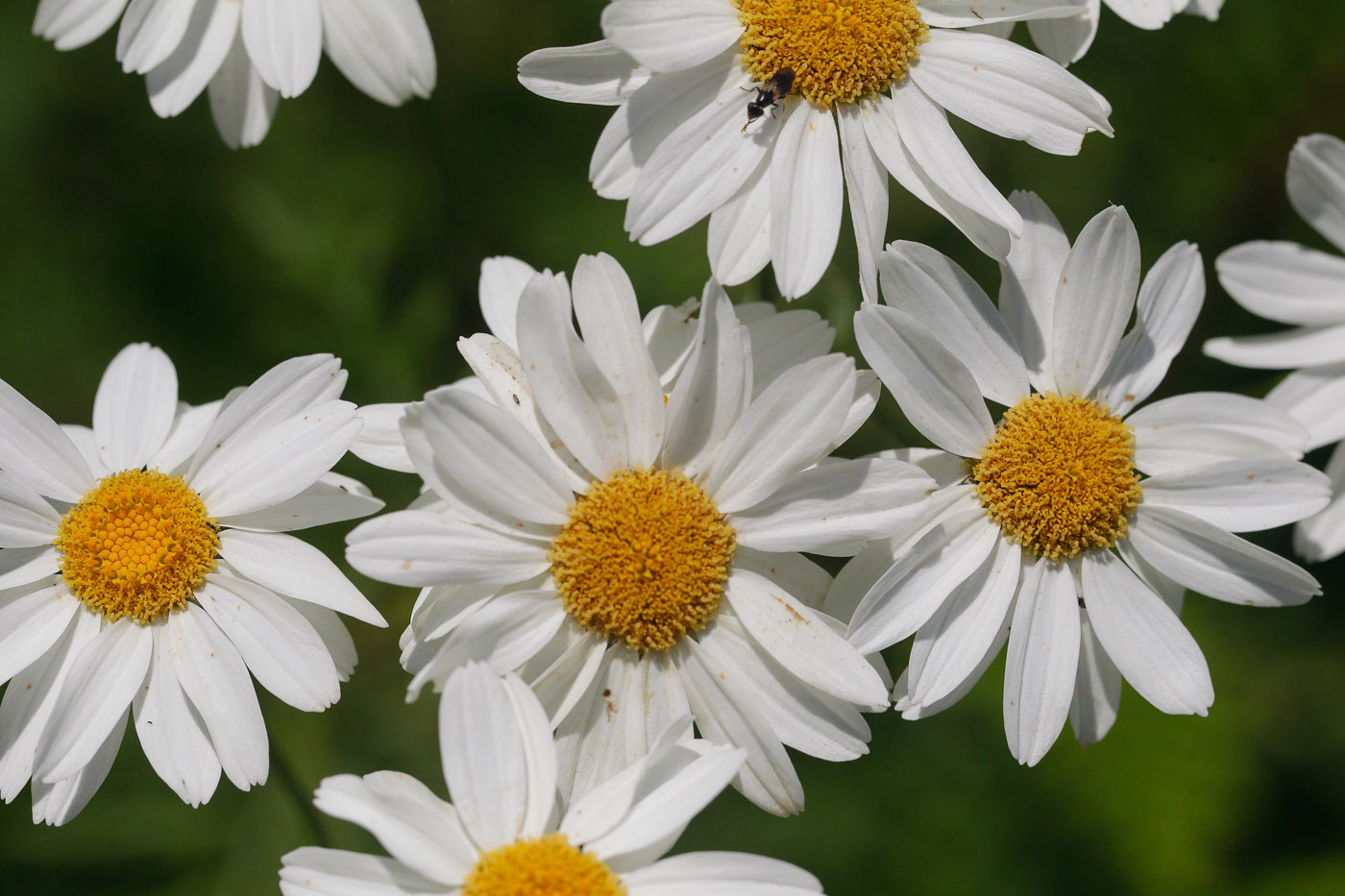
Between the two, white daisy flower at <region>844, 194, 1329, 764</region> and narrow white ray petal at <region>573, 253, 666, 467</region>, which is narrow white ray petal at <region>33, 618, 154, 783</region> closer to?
narrow white ray petal at <region>573, 253, 666, 467</region>

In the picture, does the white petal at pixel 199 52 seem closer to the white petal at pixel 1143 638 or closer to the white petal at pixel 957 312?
the white petal at pixel 957 312

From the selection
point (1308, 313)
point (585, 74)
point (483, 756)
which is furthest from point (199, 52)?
point (1308, 313)

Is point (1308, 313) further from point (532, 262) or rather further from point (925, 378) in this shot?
point (532, 262)

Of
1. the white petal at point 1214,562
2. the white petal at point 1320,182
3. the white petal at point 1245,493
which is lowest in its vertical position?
the white petal at point 1214,562

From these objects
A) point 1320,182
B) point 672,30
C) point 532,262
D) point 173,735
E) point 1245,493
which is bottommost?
point 173,735

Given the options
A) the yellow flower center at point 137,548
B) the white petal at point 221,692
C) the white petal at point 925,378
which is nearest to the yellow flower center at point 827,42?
the white petal at point 925,378

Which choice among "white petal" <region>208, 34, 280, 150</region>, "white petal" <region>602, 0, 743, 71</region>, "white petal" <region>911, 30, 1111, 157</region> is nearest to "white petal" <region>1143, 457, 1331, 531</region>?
"white petal" <region>911, 30, 1111, 157</region>
